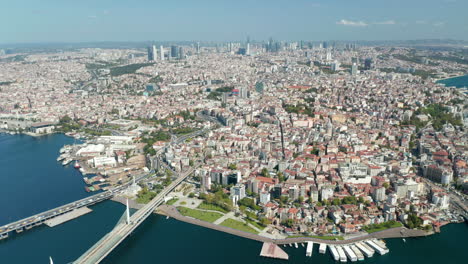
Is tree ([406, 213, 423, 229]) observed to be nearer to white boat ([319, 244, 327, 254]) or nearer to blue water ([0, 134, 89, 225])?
white boat ([319, 244, 327, 254])

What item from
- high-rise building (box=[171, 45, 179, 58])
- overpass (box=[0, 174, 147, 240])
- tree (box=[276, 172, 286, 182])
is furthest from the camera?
high-rise building (box=[171, 45, 179, 58])

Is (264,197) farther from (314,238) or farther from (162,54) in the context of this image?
(162,54)

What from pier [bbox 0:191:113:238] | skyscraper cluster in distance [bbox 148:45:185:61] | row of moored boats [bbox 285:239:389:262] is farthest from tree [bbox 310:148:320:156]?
skyscraper cluster in distance [bbox 148:45:185:61]

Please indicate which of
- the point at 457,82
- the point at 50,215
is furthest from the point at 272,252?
the point at 457,82

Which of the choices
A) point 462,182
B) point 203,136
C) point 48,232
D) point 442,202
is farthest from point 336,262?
point 203,136

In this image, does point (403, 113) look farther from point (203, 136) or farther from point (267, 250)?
point (267, 250)

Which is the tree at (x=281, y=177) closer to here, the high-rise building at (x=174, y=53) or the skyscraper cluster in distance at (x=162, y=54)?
the skyscraper cluster in distance at (x=162, y=54)

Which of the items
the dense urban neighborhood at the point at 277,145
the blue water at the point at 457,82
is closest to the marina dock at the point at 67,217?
the dense urban neighborhood at the point at 277,145
